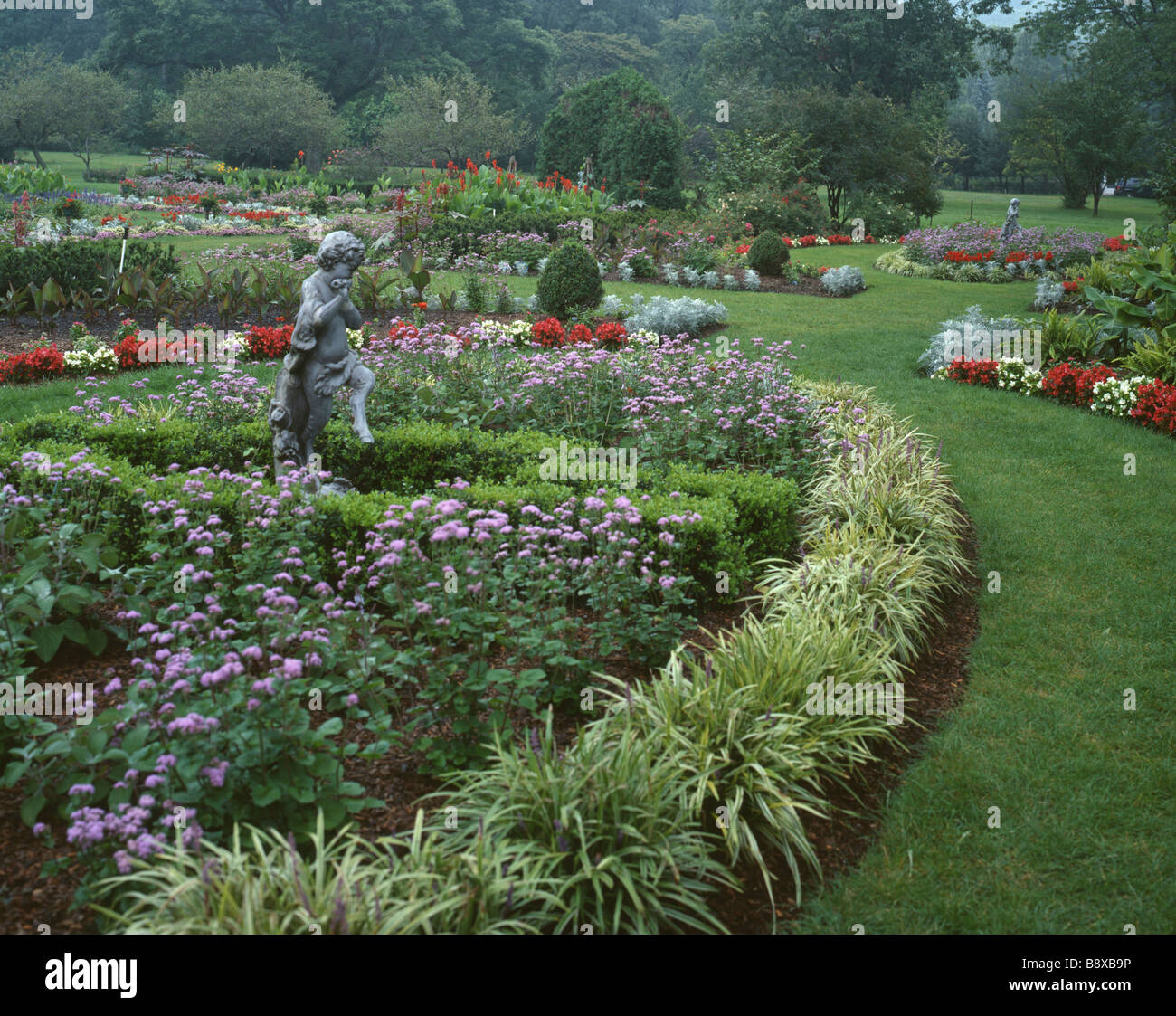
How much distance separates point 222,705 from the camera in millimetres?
3254

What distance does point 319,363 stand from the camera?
5.67 meters

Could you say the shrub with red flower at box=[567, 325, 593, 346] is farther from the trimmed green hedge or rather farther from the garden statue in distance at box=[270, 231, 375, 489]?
the trimmed green hedge

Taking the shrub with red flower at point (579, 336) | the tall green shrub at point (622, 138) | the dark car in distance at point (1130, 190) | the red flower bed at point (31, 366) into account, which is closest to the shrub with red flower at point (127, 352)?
the red flower bed at point (31, 366)

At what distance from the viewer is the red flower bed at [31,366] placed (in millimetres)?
9695

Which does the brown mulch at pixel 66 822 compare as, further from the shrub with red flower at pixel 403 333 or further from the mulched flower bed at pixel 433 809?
the shrub with red flower at pixel 403 333

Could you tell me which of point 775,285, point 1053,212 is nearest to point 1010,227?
point 775,285

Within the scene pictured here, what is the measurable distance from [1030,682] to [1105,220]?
38.7m

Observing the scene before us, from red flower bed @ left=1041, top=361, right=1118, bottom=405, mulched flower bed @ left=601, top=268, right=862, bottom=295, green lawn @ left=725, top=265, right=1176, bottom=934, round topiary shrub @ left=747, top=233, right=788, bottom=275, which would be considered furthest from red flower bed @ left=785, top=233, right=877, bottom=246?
green lawn @ left=725, top=265, right=1176, bottom=934

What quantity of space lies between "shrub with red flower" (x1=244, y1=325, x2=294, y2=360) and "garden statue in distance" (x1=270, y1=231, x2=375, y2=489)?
5364mm

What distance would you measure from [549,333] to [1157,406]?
667 centimetres

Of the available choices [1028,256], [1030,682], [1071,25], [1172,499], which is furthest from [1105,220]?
[1030,682]

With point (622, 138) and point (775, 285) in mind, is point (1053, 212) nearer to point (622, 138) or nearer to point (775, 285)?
point (622, 138)

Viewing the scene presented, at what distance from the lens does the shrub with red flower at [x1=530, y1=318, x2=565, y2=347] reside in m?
11.3
